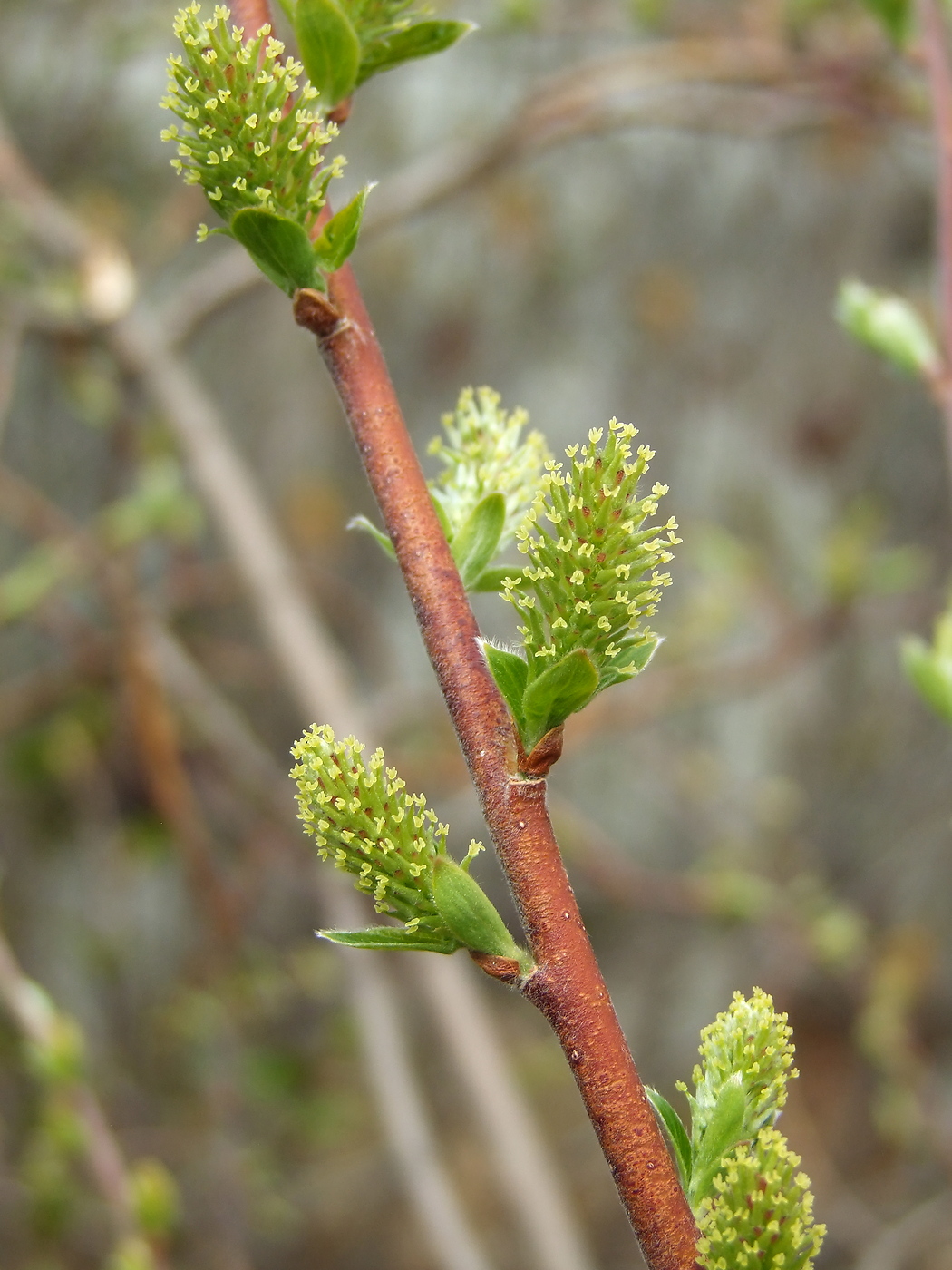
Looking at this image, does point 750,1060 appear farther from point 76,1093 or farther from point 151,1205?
point 76,1093

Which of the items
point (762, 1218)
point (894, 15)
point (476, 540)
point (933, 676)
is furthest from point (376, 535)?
point (894, 15)

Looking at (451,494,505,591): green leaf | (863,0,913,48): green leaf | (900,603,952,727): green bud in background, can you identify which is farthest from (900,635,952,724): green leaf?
(863,0,913,48): green leaf

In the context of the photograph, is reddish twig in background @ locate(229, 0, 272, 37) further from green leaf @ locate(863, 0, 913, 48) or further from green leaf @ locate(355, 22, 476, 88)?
green leaf @ locate(863, 0, 913, 48)

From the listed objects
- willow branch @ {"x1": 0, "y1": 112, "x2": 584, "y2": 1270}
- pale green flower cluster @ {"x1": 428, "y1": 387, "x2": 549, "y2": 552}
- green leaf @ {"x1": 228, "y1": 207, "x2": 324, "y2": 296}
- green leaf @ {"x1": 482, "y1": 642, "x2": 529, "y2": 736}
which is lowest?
green leaf @ {"x1": 482, "y1": 642, "x2": 529, "y2": 736}

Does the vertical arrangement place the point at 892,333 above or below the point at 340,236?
above

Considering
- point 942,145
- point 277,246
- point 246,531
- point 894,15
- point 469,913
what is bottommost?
point 469,913

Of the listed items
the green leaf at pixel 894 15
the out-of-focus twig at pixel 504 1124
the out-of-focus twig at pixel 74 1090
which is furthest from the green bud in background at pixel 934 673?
the out-of-focus twig at pixel 504 1124
